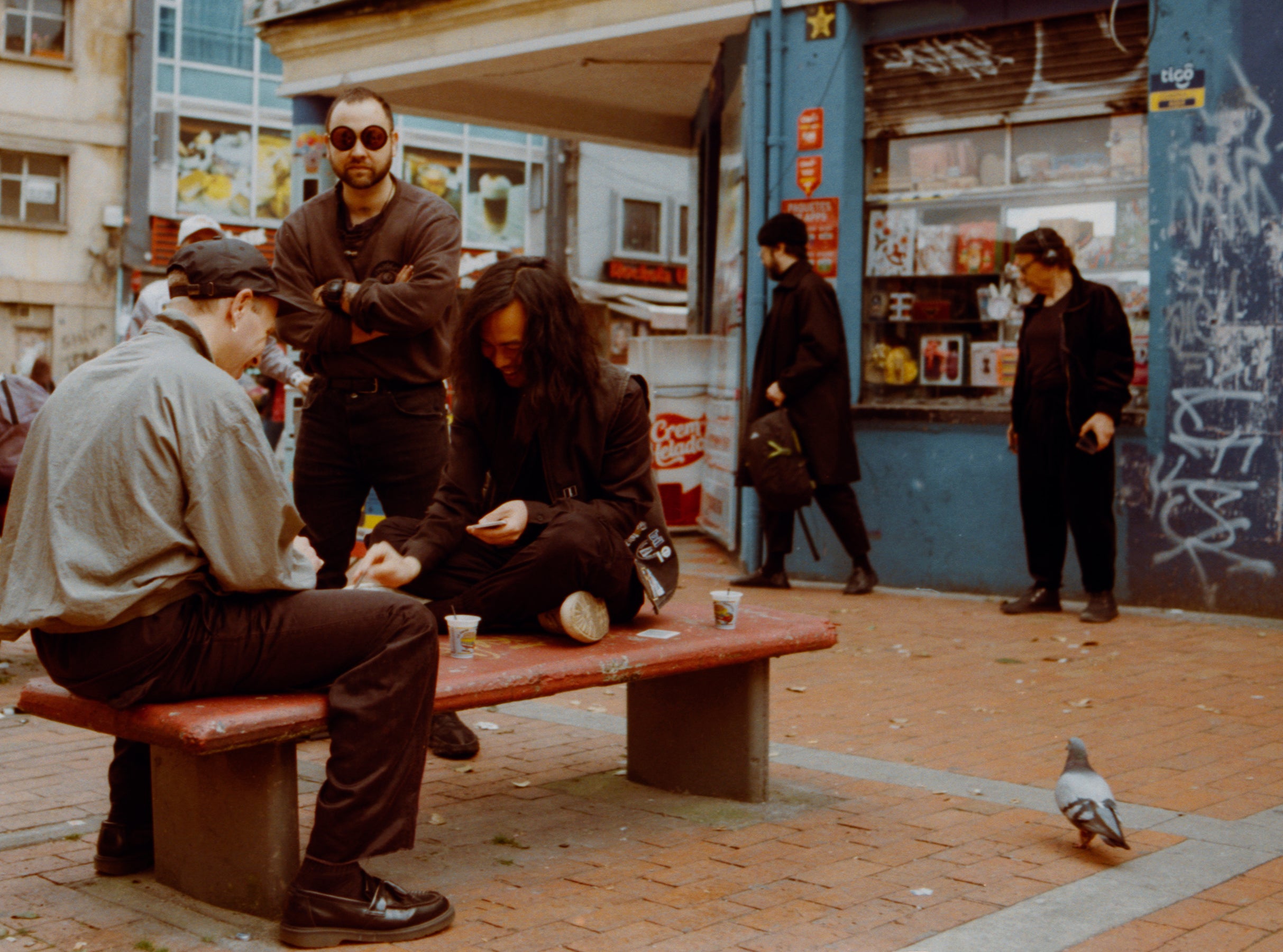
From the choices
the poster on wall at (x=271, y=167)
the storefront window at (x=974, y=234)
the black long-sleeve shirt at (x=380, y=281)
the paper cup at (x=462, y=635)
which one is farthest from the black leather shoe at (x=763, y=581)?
the poster on wall at (x=271, y=167)

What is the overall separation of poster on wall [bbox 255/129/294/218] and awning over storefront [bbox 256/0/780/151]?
63.1 ft

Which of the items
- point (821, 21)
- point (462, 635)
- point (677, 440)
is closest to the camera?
point (462, 635)

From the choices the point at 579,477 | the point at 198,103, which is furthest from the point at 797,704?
the point at 198,103

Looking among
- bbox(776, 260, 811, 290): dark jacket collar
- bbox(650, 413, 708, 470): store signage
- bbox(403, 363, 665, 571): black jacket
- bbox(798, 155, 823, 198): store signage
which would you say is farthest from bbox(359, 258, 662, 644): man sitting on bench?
bbox(650, 413, 708, 470): store signage

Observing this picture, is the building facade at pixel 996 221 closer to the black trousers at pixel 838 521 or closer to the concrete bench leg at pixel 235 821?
the black trousers at pixel 838 521

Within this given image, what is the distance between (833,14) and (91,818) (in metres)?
7.08

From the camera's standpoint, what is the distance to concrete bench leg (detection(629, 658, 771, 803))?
179 inches

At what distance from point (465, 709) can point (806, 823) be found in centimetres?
122

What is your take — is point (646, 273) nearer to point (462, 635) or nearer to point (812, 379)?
point (812, 379)

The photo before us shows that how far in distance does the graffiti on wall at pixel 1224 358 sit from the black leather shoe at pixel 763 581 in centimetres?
220

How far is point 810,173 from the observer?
9.79m

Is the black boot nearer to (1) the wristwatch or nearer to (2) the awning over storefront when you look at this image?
(2) the awning over storefront

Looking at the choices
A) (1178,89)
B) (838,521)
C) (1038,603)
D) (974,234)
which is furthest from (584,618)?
(974,234)

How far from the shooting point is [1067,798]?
13.1 feet
